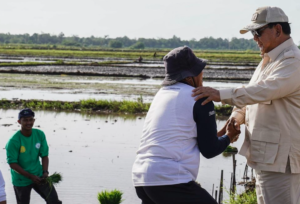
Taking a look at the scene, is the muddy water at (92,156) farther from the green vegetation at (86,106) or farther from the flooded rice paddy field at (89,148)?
the green vegetation at (86,106)

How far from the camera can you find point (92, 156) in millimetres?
10828

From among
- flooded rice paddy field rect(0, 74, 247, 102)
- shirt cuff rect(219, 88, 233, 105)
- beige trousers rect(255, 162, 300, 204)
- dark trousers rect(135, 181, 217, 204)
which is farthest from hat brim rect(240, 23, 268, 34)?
flooded rice paddy field rect(0, 74, 247, 102)

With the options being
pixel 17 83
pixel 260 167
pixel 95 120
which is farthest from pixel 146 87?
pixel 260 167

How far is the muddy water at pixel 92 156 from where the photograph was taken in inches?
323

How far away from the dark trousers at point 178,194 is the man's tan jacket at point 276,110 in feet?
2.08

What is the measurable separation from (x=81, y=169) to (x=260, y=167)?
6.53 metres

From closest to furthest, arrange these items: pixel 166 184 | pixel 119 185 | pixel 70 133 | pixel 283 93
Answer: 1. pixel 166 184
2. pixel 283 93
3. pixel 119 185
4. pixel 70 133

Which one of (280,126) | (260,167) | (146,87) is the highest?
(280,126)

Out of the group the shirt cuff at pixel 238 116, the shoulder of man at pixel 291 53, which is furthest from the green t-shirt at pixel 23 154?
the shoulder of man at pixel 291 53

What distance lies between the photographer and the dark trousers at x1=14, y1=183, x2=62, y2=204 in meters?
5.41

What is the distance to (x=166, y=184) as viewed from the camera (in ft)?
9.16

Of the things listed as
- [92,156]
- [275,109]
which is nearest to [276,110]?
[275,109]

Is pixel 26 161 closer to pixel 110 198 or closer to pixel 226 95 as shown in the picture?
pixel 110 198

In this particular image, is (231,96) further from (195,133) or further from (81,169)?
(81,169)
